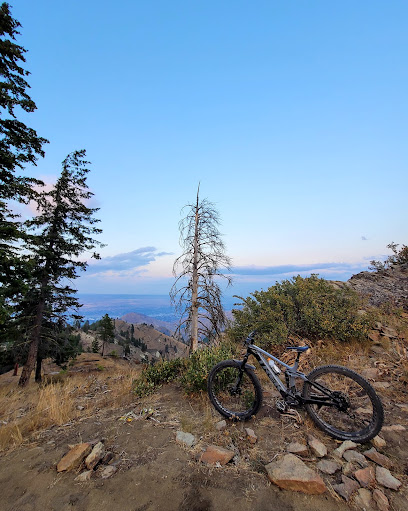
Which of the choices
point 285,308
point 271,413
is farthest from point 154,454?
point 285,308

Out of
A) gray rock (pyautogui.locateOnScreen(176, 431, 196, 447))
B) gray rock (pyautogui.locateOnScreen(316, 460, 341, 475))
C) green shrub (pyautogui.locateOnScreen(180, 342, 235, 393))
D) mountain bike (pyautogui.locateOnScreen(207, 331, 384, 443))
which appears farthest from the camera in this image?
green shrub (pyautogui.locateOnScreen(180, 342, 235, 393))

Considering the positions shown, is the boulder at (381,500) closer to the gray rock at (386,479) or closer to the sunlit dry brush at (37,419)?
the gray rock at (386,479)

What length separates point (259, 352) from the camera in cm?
451

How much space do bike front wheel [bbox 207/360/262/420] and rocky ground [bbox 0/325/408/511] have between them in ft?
0.69

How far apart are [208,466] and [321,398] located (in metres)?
1.98

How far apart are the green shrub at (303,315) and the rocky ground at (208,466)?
2231mm

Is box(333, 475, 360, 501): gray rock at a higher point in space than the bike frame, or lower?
lower

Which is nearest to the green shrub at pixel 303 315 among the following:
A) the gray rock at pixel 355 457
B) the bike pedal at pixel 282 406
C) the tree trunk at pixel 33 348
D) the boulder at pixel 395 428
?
the bike pedal at pixel 282 406

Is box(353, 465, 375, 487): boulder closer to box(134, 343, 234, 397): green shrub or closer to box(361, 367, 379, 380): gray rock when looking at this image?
box(361, 367, 379, 380): gray rock

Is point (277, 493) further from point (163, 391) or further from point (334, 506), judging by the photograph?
point (163, 391)

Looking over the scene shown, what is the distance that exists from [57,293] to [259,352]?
18.8m

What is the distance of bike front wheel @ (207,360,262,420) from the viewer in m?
4.29

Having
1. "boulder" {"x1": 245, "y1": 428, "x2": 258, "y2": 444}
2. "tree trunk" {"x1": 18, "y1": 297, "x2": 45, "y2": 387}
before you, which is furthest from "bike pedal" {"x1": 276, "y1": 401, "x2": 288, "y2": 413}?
"tree trunk" {"x1": 18, "y1": 297, "x2": 45, "y2": 387}

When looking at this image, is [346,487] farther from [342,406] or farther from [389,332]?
[389,332]
